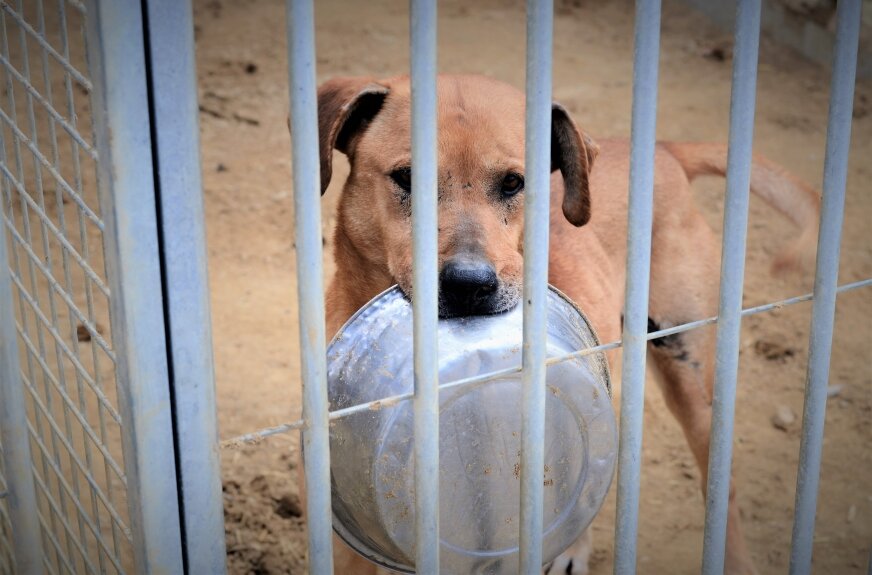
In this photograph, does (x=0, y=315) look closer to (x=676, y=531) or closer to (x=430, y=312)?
(x=430, y=312)

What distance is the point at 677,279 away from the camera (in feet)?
11.2

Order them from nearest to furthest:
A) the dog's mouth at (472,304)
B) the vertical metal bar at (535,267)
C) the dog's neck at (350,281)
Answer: the vertical metal bar at (535,267), the dog's mouth at (472,304), the dog's neck at (350,281)

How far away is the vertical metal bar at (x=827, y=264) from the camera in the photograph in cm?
180

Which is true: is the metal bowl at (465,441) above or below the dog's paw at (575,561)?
above

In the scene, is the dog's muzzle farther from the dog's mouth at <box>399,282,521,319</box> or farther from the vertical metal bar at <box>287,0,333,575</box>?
the vertical metal bar at <box>287,0,333,575</box>

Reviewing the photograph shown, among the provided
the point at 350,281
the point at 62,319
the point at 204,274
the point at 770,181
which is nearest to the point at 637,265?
the point at 204,274

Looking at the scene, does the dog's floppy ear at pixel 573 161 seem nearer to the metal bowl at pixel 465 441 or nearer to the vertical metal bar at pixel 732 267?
the metal bowl at pixel 465 441

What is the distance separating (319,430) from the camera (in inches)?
57.6

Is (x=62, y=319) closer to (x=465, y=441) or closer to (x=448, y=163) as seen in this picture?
(x=448, y=163)

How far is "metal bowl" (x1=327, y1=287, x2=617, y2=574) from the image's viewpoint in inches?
71.0

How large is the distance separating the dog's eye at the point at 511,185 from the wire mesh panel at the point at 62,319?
1.11m

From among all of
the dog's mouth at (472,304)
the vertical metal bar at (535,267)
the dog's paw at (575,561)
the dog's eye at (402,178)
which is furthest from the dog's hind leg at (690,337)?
the vertical metal bar at (535,267)

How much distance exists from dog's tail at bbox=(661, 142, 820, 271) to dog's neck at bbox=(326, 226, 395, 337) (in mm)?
1393

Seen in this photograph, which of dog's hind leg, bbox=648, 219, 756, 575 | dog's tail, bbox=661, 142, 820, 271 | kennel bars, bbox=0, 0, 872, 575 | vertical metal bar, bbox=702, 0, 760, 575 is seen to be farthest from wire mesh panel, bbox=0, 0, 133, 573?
dog's tail, bbox=661, 142, 820, 271
